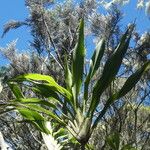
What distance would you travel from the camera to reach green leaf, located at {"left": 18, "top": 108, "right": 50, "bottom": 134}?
6.68 feet

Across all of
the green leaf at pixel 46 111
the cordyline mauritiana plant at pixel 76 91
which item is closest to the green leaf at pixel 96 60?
the cordyline mauritiana plant at pixel 76 91

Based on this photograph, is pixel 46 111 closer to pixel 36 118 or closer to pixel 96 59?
pixel 36 118

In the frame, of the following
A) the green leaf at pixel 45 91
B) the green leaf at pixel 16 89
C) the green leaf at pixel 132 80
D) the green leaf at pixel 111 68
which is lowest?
the green leaf at pixel 132 80

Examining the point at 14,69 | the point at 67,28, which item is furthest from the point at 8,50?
the point at 67,28

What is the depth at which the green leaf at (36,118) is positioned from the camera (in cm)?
204

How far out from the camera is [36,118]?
81.5 inches

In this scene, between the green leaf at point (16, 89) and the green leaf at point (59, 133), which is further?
the green leaf at point (59, 133)

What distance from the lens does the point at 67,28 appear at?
970cm

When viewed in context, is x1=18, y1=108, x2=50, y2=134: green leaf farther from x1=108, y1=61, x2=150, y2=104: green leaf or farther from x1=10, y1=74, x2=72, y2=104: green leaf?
x1=108, y1=61, x2=150, y2=104: green leaf

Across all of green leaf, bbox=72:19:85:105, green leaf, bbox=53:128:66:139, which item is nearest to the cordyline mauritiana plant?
green leaf, bbox=72:19:85:105

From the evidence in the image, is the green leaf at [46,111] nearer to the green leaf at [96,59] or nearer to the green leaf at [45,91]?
the green leaf at [45,91]

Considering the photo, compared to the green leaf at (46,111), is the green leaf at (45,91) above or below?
above

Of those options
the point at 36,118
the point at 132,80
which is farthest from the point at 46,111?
the point at 132,80

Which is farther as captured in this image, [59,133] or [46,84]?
[59,133]
